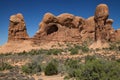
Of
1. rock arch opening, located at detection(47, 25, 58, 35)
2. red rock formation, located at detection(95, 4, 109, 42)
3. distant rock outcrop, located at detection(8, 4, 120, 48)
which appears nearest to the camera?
red rock formation, located at detection(95, 4, 109, 42)

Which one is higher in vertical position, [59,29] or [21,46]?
[59,29]

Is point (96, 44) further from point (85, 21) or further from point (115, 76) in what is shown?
point (115, 76)

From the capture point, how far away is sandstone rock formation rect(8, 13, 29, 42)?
5056cm

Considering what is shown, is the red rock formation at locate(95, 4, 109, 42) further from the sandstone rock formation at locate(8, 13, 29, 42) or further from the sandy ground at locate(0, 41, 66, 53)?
the sandstone rock formation at locate(8, 13, 29, 42)

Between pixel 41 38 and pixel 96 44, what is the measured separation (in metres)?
16.3

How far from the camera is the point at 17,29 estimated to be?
167 feet

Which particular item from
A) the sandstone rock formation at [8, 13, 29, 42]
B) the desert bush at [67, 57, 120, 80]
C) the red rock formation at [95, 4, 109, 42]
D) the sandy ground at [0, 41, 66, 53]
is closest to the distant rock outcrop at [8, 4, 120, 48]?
the sandstone rock formation at [8, 13, 29, 42]

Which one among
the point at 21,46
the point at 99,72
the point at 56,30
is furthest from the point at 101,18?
the point at 99,72

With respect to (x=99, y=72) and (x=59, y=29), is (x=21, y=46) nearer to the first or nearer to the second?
(x=59, y=29)

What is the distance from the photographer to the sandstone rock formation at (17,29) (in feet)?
166

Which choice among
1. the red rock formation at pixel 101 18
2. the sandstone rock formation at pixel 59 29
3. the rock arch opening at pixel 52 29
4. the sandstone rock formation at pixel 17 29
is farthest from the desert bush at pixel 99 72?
the rock arch opening at pixel 52 29

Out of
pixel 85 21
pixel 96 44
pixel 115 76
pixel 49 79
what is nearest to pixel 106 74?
pixel 115 76

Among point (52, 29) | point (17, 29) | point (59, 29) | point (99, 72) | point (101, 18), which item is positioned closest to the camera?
point (99, 72)

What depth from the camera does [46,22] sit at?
168ft
